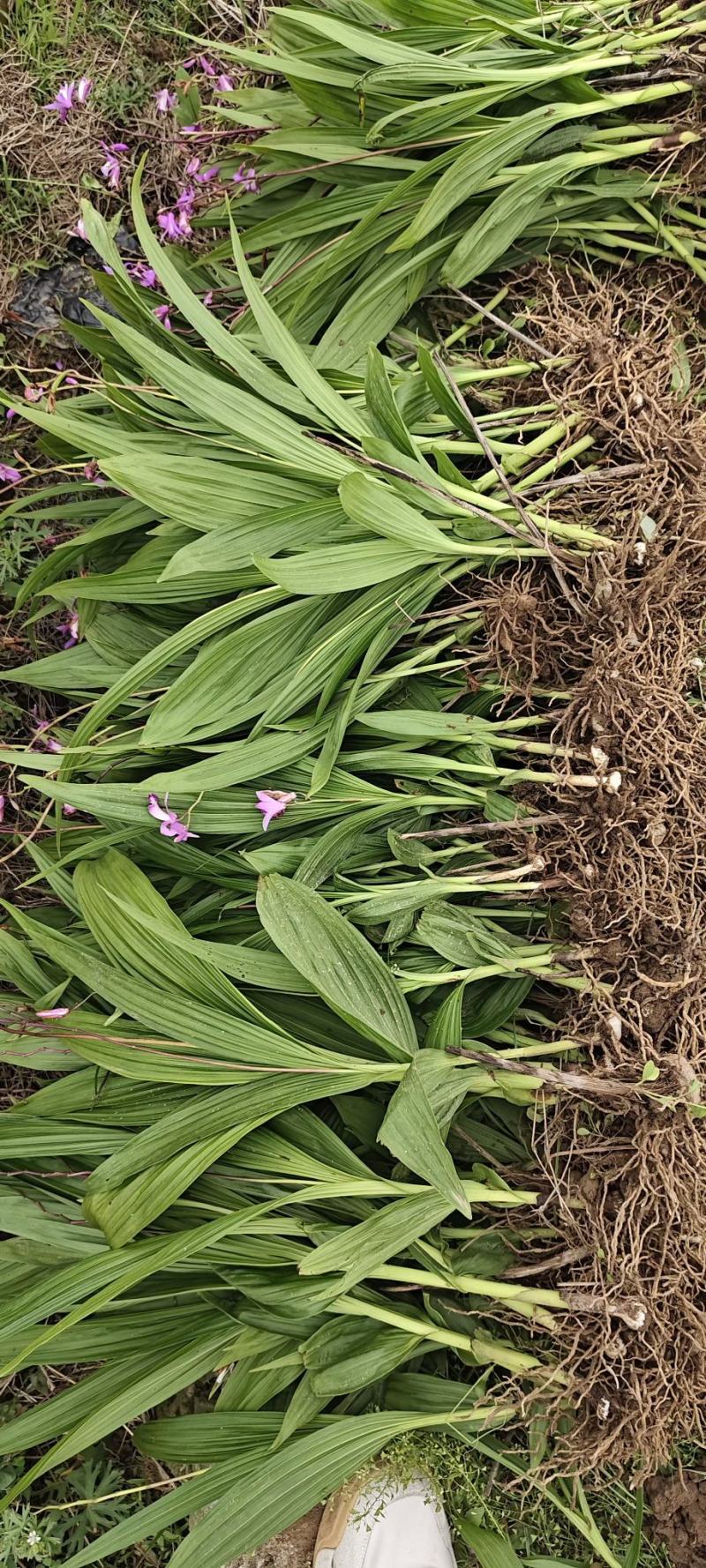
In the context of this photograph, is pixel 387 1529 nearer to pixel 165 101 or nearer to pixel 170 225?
pixel 170 225

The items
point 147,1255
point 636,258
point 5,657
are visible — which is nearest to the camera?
point 147,1255

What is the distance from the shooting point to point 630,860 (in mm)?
1006

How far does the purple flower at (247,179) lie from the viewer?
1.11 meters

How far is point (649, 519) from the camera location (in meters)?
1.04

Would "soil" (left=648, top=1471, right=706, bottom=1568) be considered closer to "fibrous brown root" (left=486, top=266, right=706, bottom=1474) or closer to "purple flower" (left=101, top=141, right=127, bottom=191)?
"fibrous brown root" (left=486, top=266, right=706, bottom=1474)

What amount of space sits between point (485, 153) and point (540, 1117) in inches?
40.6

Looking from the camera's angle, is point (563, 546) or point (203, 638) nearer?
point (203, 638)

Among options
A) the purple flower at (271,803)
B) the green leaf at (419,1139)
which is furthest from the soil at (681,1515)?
the purple flower at (271,803)

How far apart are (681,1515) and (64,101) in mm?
1955

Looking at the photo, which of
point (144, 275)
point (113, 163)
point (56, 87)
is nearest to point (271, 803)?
point (144, 275)

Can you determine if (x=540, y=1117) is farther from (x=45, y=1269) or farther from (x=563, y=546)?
(x=563, y=546)

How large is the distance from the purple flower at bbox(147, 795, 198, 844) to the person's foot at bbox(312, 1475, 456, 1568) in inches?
32.4

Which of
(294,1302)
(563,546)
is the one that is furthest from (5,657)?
(294,1302)

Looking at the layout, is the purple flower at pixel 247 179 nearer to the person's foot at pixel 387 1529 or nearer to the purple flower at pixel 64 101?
the purple flower at pixel 64 101
